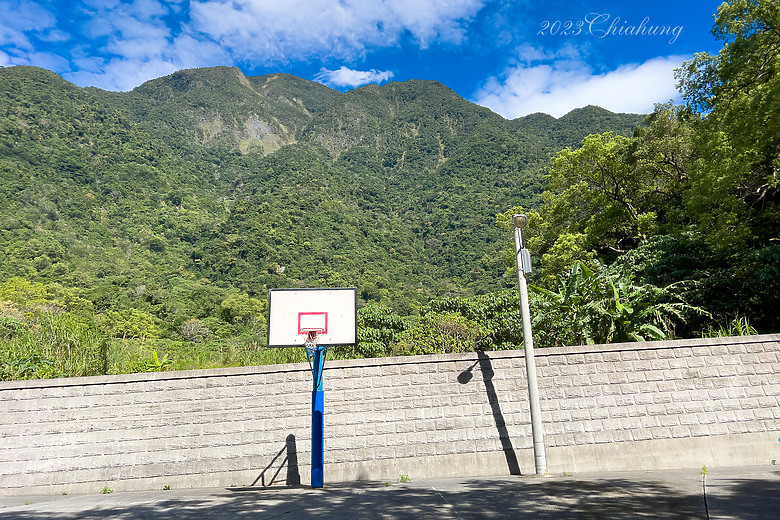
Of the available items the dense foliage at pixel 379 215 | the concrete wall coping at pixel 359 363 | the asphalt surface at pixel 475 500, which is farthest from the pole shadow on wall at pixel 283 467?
the dense foliage at pixel 379 215

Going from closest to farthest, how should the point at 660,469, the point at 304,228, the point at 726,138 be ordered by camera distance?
the point at 660,469
the point at 726,138
the point at 304,228

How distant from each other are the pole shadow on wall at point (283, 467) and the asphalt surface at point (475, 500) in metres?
0.41

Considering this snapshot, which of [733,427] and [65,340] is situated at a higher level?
[65,340]

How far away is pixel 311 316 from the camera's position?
809 cm

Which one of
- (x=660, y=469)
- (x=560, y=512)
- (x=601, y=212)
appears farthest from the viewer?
(x=601, y=212)

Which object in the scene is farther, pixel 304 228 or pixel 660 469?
pixel 304 228

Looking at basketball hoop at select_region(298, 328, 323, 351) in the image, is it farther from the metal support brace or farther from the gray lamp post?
the gray lamp post

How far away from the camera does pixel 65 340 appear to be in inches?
450

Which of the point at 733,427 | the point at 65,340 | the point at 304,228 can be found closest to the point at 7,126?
the point at 304,228

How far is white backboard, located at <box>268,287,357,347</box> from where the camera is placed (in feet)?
26.1

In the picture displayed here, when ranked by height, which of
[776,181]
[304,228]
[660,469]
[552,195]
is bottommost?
[660,469]

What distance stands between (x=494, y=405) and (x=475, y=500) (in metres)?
2.82

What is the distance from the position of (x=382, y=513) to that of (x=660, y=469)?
5388mm

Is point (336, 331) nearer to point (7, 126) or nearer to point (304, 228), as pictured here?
point (304, 228)
